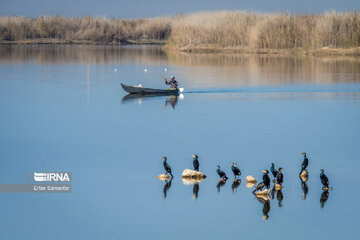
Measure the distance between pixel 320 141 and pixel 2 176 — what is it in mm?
7120

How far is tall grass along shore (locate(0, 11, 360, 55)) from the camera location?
151 feet

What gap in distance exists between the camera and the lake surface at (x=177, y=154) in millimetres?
10625

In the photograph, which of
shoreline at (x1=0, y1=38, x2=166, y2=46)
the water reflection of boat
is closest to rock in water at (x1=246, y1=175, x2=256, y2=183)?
the water reflection of boat

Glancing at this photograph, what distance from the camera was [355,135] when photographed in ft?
56.3

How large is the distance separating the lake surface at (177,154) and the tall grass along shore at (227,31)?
15.6 metres

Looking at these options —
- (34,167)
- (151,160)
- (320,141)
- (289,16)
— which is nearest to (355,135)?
(320,141)

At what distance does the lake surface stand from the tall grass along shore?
15614mm

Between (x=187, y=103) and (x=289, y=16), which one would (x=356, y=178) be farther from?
(x=289, y=16)

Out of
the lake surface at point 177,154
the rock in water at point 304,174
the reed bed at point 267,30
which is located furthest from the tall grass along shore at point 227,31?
the rock in water at point 304,174

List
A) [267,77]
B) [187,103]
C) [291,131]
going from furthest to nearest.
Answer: [267,77]
[187,103]
[291,131]

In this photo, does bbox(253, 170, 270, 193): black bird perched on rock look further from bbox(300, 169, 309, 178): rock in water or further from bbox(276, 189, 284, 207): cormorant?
bbox(300, 169, 309, 178): rock in water

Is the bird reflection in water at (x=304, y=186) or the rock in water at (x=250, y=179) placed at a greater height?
the rock in water at (x=250, y=179)

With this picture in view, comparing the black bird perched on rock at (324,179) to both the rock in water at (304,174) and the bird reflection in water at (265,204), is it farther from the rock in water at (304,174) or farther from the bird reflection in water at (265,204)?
the bird reflection in water at (265,204)

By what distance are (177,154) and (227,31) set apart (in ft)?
124
